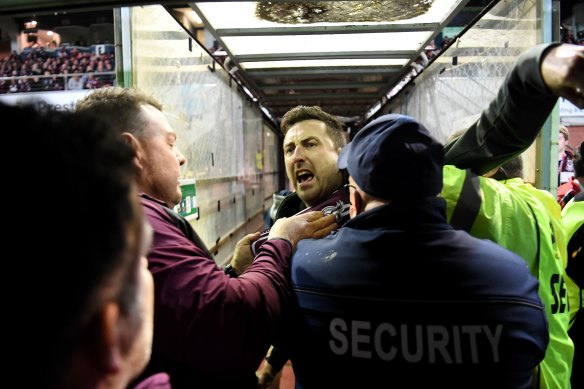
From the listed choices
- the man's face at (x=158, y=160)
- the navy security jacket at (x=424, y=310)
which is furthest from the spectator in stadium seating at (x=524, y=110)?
the man's face at (x=158, y=160)

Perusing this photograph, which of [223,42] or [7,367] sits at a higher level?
[223,42]

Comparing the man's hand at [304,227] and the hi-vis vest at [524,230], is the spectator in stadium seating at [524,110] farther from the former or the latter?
the man's hand at [304,227]

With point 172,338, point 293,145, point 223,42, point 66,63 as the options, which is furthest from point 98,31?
point 172,338

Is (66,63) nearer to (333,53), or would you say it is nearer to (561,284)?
(333,53)

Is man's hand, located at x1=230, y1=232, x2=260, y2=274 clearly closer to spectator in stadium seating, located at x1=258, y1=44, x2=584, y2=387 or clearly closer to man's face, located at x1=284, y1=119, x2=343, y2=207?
man's face, located at x1=284, y1=119, x2=343, y2=207

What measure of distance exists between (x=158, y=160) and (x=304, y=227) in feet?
1.99

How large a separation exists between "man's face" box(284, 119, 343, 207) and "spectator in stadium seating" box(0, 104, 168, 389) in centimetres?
184

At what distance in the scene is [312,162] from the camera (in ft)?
8.01

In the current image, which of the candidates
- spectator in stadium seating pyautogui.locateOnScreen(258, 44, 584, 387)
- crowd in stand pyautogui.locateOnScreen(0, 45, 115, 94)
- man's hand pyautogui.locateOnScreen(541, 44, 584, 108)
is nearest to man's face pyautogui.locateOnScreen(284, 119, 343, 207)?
spectator in stadium seating pyautogui.locateOnScreen(258, 44, 584, 387)

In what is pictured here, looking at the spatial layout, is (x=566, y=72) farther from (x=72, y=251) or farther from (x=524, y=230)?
(x=72, y=251)

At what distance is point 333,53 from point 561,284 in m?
3.18

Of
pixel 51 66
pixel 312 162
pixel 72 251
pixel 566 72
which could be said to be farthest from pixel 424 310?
pixel 51 66

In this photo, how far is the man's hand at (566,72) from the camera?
0.85 m

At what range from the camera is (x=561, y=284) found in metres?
1.50
